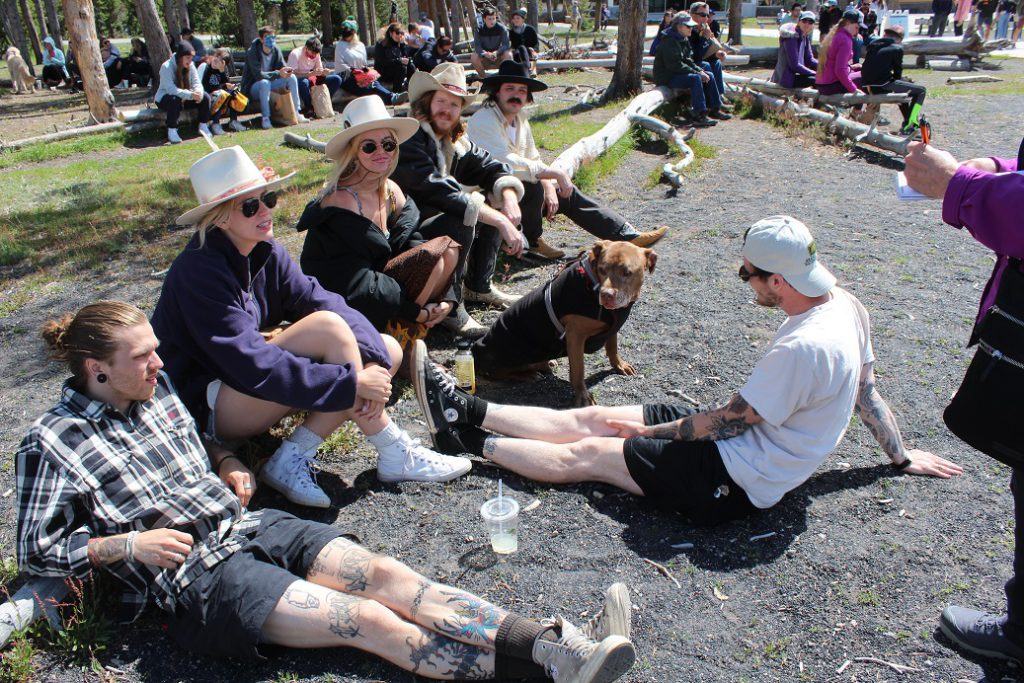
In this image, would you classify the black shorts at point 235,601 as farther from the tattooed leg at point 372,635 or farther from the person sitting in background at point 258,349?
the person sitting in background at point 258,349

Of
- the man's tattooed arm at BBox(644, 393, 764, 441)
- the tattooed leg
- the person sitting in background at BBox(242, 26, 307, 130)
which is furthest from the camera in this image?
the person sitting in background at BBox(242, 26, 307, 130)

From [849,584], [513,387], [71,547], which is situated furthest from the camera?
[513,387]

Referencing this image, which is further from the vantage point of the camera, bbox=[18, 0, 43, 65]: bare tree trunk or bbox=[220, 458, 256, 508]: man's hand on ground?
bbox=[18, 0, 43, 65]: bare tree trunk

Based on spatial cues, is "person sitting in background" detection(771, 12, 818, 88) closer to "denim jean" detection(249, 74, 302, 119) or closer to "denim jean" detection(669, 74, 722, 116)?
"denim jean" detection(669, 74, 722, 116)

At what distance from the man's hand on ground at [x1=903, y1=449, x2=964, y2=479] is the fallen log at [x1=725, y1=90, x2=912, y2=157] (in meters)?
7.53

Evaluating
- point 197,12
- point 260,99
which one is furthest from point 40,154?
point 197,12

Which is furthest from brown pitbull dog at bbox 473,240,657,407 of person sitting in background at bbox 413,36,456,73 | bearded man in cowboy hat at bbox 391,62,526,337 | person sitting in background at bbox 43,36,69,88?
person sitting in background at bbox 43,36,69,88

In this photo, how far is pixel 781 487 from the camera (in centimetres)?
363

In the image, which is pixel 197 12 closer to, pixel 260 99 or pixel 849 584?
pixel 260 99

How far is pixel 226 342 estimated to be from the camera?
364 centimetres

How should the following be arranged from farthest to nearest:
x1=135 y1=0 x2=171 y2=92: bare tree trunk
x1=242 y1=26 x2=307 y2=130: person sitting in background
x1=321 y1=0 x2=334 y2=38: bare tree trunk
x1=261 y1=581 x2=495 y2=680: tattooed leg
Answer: x1=321 y1=0 x2=334 y2=38: bare tree trunk < x1=135 y1=0 x2=171 y2=92: bare tree trunk < x1=242 y1=26 x2=307 y2=130: person sitting in background < x1=261 y1=581 x2=495 y2=680: tattooed leg

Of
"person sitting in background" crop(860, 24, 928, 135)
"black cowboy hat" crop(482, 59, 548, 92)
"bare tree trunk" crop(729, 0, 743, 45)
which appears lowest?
"person sitting in background" crop(860, 24, 928, 135)

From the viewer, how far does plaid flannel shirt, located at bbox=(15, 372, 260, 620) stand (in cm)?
293

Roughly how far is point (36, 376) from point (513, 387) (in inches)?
138
